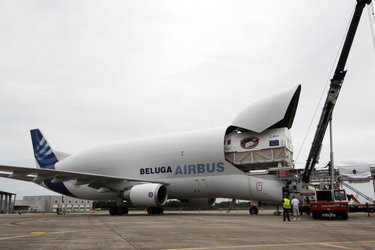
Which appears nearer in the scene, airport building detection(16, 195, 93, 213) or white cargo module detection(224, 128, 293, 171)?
white cargo module detection(224, 128, 293, 171)

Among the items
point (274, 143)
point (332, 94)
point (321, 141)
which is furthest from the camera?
point (274, 143)

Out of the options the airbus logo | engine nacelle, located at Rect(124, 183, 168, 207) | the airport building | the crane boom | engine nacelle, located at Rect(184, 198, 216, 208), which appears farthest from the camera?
the airport building

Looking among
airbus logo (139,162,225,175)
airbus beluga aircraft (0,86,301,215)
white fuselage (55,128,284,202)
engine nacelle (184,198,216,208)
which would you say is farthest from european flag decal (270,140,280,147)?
engine nacelle (184,198,216,208)

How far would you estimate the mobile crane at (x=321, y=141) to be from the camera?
1502cm

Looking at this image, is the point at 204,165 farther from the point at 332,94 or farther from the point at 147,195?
the point at 332,94

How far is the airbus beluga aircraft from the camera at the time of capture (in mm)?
19516

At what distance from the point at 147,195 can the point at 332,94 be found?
12.1m

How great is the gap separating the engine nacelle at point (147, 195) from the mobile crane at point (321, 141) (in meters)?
8.81

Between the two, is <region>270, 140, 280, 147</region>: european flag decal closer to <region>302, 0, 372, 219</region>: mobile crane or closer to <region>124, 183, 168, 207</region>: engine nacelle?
<region>302, 0, 372, 219</region>: mobile crane

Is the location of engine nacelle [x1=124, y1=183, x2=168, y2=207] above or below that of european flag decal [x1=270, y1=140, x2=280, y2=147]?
below

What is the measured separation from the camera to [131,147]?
991 inches

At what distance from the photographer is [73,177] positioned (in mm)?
21125

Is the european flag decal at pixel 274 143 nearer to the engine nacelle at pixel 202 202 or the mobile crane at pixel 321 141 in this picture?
the mobile crane at pixel 321 141

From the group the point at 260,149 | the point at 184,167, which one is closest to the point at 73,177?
the point at 184,167
